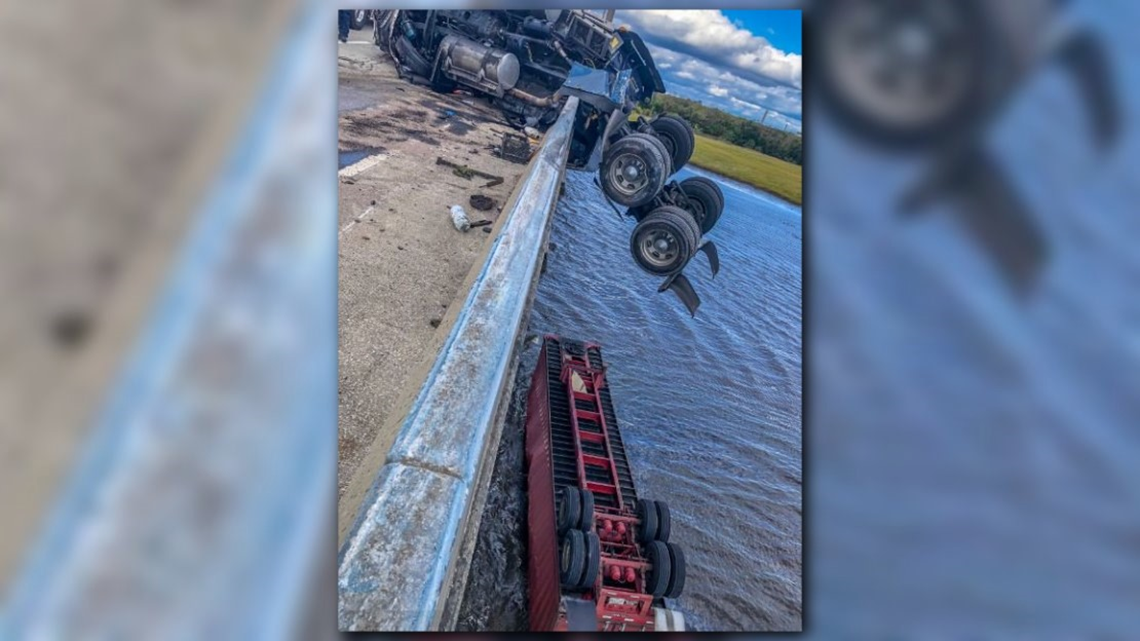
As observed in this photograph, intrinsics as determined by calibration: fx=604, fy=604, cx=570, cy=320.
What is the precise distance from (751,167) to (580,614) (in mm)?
1037

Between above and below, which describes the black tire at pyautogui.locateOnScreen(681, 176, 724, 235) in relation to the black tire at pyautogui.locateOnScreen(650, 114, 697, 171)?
below

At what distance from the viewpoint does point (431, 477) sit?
44.8 inches

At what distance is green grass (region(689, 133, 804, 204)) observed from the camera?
41.1 inches

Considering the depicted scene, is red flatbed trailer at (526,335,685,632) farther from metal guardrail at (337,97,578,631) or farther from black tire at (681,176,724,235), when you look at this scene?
black tire at (681,176,724,235)

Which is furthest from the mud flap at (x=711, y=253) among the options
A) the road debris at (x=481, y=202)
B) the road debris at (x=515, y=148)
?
the road debris at (x=515, y=148)

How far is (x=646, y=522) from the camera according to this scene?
1582 mm

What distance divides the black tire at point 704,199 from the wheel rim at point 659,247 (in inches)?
4.7

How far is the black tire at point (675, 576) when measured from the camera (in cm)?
144
